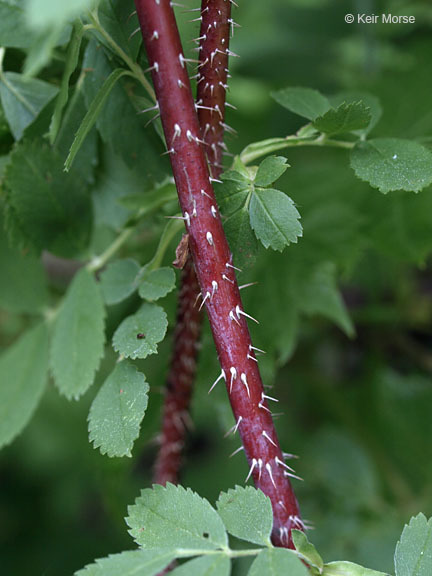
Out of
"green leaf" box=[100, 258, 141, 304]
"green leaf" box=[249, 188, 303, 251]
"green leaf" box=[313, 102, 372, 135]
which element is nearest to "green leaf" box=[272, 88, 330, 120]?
"green leaf" box=[313, 102, 372, 135]

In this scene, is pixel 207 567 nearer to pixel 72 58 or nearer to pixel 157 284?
pixel 157 284

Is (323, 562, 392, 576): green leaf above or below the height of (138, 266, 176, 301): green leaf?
below

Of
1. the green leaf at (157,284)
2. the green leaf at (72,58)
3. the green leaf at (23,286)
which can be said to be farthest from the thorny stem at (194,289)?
the green leaf at (23,286)

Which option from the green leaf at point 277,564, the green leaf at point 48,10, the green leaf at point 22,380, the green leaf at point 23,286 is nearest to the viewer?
the green leaf at point 48,10

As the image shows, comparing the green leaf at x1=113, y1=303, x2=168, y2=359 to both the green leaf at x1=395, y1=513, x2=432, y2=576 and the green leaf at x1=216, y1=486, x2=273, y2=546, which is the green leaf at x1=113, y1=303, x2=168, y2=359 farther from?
the green leaf at x1=395, y1=513, x2=432, y2=576

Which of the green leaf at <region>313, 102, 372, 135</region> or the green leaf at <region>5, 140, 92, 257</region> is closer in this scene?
the green leaf at <region>313, 102, 372, 135</region>

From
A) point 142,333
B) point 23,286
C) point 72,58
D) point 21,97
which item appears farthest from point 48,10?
point 23,286

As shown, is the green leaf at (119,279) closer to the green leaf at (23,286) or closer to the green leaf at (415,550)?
the green leaf at (23,286)
